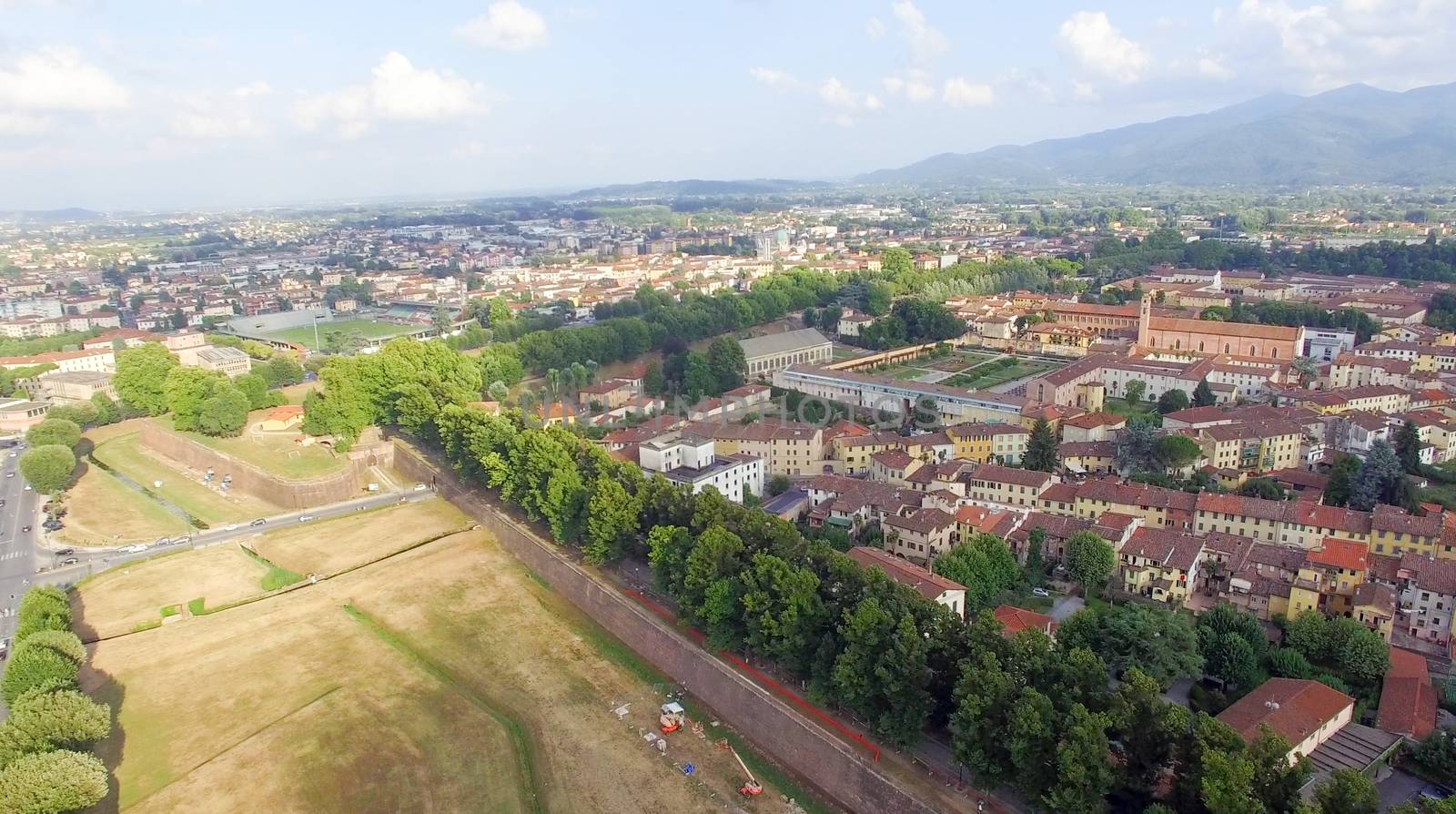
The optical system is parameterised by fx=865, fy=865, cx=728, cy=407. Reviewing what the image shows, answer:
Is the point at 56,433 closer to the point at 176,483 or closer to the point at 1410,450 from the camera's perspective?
the point at 176,483

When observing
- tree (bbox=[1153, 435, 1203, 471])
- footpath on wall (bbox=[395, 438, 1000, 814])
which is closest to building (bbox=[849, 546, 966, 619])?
footpath on wall (bbox=[395, 438, 1000, 814])

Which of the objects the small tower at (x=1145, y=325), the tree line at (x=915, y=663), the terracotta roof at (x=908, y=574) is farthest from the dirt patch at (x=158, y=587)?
the small tower at (x=1145, y=325)

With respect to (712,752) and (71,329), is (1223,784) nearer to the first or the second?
(712,752)

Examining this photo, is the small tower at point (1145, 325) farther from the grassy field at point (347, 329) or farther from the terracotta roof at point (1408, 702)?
the grassy field at point (347, 329)

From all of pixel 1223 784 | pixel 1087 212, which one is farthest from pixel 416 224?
pixel 1223 784

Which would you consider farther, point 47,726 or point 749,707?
point 749,707

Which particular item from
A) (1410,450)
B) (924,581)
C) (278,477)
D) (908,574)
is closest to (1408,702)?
(924,581)

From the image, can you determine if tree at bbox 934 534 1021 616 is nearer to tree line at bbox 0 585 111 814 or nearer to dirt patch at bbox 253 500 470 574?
dirt patch at bbox 253 500 470 574

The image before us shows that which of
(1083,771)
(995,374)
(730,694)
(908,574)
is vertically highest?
(1083,771)
